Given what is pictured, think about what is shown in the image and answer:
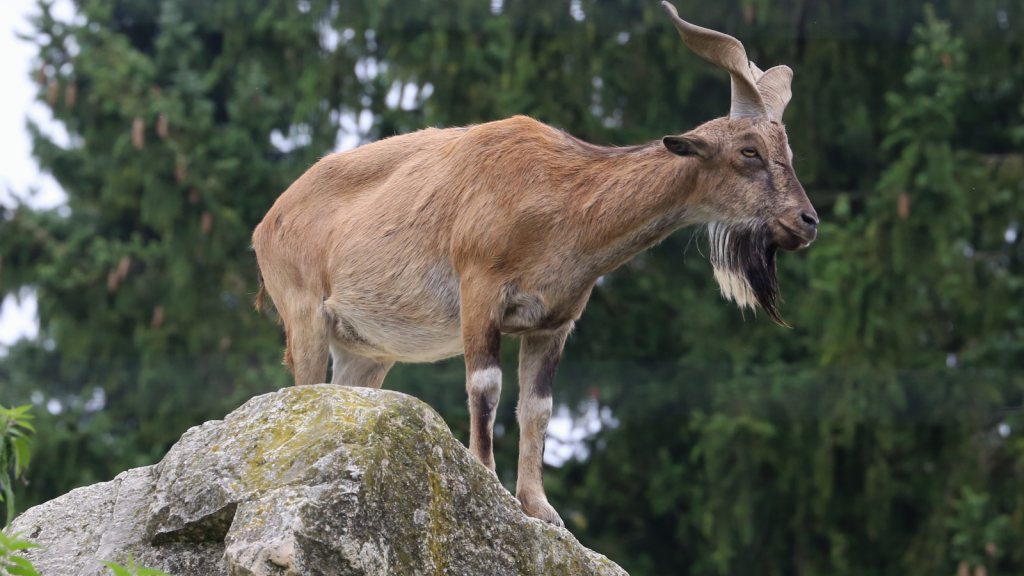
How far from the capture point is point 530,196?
235 inches

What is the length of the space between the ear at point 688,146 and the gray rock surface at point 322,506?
1.66m

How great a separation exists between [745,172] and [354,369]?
2382 mm

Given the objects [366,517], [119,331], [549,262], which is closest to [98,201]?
[119,331]

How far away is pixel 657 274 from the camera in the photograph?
51.3 feet

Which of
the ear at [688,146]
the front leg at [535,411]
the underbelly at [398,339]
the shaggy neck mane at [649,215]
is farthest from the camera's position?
the underbelly at [398,339]

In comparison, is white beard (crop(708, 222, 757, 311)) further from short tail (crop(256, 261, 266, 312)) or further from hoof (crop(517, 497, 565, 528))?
short tail (crop(256, 261, 266, 312))

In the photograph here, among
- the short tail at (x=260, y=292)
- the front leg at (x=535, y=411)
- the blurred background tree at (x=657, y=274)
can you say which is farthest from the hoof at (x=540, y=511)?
the blurred background tree at (x=657, y=274)

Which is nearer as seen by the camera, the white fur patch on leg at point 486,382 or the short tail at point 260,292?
the white fur patch on leg at point 486,382

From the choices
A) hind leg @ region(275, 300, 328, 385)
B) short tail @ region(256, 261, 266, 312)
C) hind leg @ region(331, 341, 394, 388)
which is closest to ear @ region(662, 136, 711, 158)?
hind leg @ region(275, 300, 328, 385)

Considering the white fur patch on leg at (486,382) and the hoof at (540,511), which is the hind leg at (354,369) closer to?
the white fur patch on leg at (486,382)

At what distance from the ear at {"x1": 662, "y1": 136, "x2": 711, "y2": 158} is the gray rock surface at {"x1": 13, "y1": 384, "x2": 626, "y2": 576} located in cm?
166

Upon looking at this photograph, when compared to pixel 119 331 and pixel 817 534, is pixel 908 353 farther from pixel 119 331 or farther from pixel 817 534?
pixel 119 331

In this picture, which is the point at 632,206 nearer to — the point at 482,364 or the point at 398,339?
the point at 482,364

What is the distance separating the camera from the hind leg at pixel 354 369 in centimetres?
689
